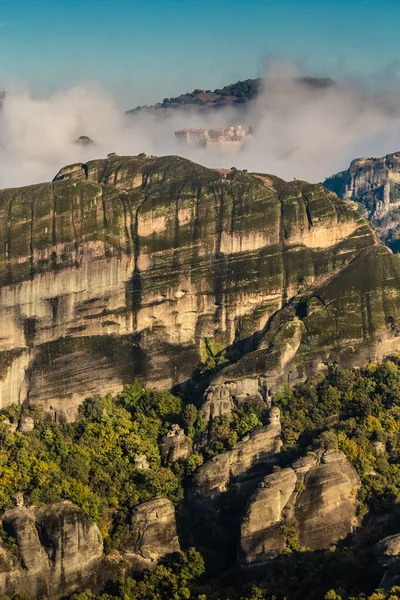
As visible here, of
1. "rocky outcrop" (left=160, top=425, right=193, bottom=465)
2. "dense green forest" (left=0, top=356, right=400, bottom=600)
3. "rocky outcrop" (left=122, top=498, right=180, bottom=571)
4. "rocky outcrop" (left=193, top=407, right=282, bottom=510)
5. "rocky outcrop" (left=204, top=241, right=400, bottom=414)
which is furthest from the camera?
"rocky outcrop" (left=204, top=241, right=400, bottom=414)

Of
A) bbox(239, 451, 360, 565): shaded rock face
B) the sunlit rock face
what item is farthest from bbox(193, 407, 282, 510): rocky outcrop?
the sunlit rock face

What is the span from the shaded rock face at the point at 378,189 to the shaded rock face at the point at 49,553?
61486 mm

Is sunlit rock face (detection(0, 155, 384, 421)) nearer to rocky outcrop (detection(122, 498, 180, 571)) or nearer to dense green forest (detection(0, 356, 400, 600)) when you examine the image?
dense green forest (detection(0, 356, 400, 600))

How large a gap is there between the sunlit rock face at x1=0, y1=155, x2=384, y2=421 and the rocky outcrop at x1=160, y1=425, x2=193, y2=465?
3801 mm

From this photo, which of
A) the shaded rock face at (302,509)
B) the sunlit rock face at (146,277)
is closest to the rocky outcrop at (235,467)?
the shaded rock face at (302,509)

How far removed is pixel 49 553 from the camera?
3778 centimetres

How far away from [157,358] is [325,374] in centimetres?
726

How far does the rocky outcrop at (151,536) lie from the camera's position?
3869 centimetres

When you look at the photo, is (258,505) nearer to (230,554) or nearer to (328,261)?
(230,554)

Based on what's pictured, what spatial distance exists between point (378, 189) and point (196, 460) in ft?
204

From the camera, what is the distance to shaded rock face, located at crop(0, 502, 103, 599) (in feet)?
122

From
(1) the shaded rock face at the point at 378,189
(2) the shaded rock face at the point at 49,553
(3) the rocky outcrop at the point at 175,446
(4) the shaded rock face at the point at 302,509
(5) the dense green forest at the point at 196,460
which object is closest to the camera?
(5) the dense green forest at the point at 196,460

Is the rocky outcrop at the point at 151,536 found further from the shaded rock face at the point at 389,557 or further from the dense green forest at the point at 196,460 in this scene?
the shaded rock face at the point at 389,557

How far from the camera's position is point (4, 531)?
124 feet
